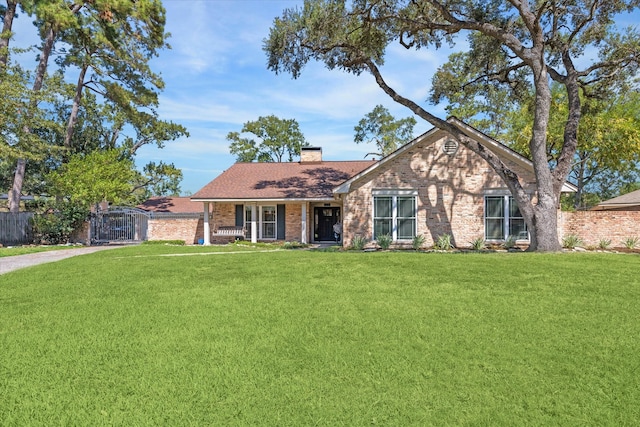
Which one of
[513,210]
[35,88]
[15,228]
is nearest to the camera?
[513,210]

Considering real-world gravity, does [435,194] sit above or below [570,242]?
above

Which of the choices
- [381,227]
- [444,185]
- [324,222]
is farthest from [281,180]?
[444,185]

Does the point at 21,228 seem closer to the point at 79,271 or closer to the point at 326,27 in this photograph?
the point at 79,271

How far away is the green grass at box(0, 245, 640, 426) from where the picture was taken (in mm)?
3572

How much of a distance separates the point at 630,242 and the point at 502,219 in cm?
468

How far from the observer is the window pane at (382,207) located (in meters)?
17.5

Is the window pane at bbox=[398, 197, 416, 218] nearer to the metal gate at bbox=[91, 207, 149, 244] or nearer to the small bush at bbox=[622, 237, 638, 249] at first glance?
the small bush at bbox=[622, 237, 638, 249]

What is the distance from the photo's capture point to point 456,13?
15.8m

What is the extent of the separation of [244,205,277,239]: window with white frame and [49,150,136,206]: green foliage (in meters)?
7.07

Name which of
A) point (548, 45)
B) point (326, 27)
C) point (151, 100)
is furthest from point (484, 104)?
point (151, 100)

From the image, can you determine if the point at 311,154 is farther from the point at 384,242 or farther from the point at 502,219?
the point at 502,219

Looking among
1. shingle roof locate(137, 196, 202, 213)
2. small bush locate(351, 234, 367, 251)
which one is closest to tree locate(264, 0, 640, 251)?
small bush locate(351, 234, 367, 251)

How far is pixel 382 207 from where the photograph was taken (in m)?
17.5

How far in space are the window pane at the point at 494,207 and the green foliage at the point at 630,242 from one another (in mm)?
4683
